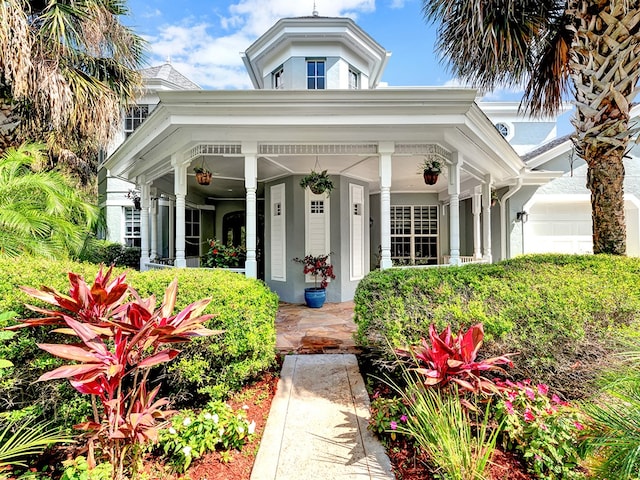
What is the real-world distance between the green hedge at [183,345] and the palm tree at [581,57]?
5.18 m

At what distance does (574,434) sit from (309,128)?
4793 millimetres

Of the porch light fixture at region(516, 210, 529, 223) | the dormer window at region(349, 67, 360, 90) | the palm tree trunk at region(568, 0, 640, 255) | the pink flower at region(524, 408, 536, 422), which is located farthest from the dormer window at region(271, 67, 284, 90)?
the pink flower at region(524, 408, 536, 422)

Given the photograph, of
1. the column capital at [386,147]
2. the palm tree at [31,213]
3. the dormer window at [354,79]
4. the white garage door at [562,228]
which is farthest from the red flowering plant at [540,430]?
the dormer window at [354,79]

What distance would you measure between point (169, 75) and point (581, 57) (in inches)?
526

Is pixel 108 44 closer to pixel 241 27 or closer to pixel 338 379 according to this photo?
pixel 241 27

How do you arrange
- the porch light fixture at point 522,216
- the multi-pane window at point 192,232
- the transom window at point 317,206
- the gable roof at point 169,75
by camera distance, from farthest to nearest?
the gable roof at point 169,75 → the multi-pane window at point 192,232 → the porch light fixture at point 522,216 → the transom window at point 317,206

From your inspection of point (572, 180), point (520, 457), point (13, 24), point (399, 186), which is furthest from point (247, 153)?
point (572, 180)

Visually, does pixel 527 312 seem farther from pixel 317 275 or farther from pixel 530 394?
pixel 317 275

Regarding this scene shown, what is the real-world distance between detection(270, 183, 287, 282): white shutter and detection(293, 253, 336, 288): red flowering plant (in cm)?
67

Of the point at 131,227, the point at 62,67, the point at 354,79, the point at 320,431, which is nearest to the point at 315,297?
the point at 320,431

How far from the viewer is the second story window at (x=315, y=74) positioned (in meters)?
9.44

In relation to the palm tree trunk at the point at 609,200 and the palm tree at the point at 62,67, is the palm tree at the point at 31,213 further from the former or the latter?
the palm tree trunk at the point at 609,200

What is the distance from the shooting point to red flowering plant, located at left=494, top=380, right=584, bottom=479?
7.22ft

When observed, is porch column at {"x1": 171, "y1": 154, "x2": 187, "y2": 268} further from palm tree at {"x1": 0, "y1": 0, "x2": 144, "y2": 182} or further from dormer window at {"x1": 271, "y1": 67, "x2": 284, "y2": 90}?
dormer window at {"x1": 271, "y1": 67, "x2": 284, "y2": 90}
